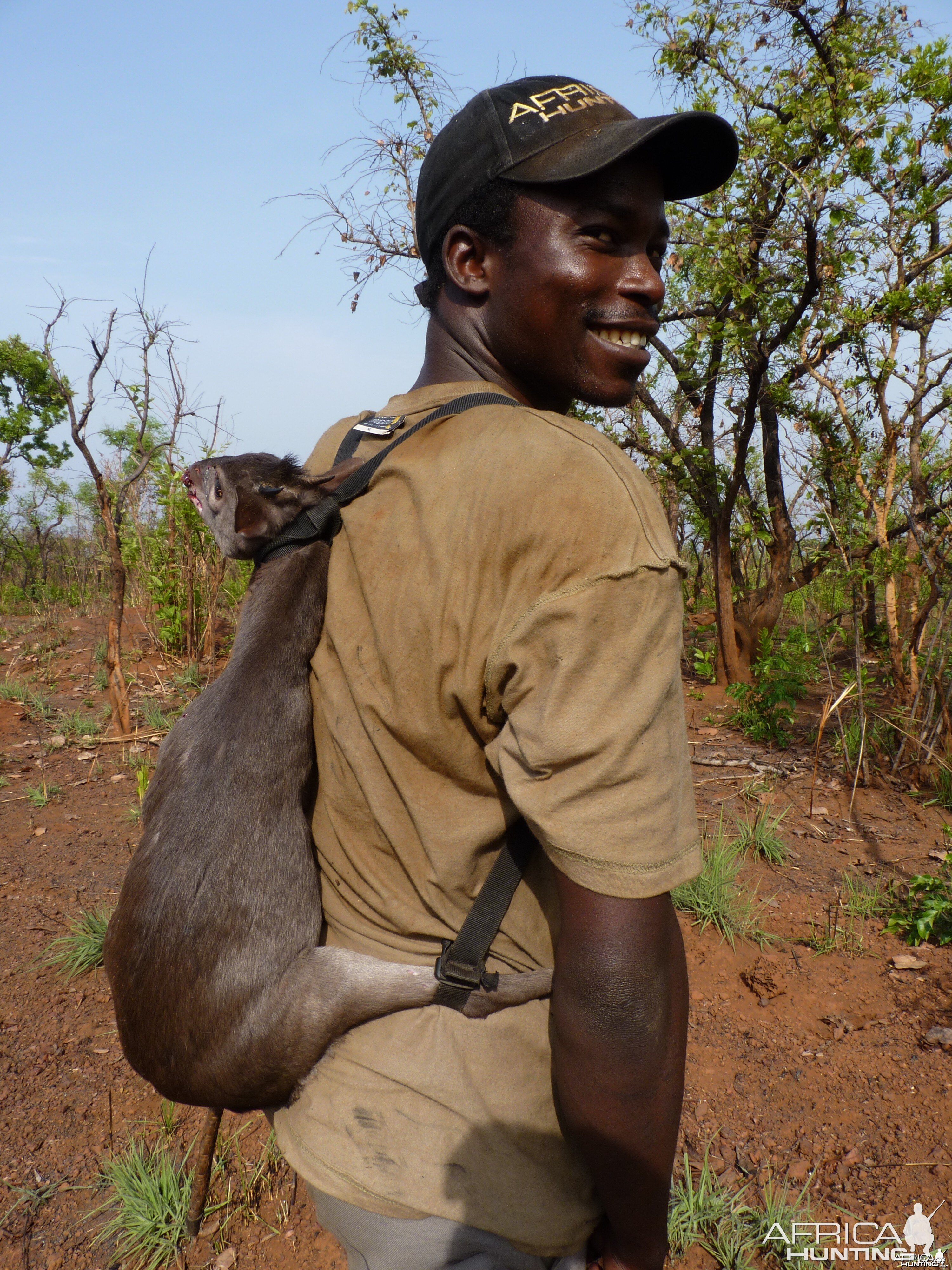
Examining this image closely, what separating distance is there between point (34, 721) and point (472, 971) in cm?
788

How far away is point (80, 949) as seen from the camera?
13.7 ft

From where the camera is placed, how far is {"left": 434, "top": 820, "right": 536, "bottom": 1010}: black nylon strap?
1268mm

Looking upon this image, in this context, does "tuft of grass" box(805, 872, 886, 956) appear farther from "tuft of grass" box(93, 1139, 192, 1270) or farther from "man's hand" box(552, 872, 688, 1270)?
"man's hand" box(552, 872, 688, 1270)

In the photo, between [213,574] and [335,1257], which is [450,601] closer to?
[335,1257]

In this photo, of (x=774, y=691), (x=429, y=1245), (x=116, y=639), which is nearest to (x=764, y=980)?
(x=774, y=691)

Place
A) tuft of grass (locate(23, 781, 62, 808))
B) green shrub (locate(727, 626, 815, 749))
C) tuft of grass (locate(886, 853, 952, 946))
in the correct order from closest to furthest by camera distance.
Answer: tuft of grass (locate(886, 853, 952, 946))
tuft of grass (locate(23, 781, 62, 808))
green shrub (locate(727, 626, 815, 749))

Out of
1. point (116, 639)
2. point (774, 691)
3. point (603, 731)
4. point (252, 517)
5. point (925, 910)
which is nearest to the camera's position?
point (603, 731)

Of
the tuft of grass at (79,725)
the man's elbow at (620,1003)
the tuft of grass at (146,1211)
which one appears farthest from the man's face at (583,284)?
the tuft of grass at (79,725)

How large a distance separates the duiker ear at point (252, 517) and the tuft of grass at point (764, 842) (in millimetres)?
3869

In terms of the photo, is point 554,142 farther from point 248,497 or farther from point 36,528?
point 36,528

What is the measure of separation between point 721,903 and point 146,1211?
279 cm

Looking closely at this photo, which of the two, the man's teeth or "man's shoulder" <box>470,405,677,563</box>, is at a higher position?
the man's teeth

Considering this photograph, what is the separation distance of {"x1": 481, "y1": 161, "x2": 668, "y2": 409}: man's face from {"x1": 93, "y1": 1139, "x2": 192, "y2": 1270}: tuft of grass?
2.85 meters

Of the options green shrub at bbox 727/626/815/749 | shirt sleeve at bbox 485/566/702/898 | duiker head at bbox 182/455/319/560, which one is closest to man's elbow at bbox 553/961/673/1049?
shirt sleeve at bbox 485/566/702/898
